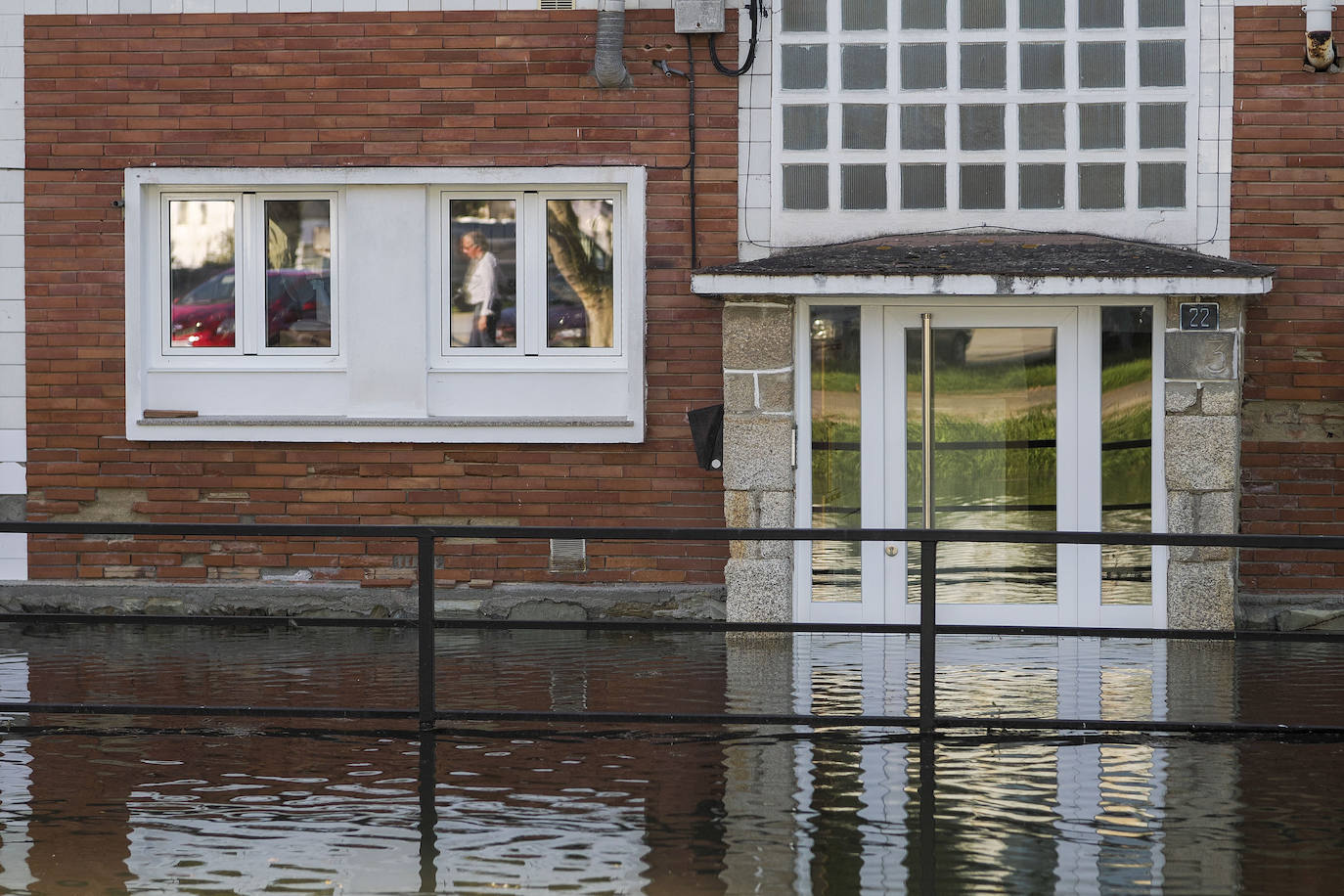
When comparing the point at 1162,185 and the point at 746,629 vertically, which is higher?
the point at 1162,185

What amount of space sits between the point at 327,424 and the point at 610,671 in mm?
2946

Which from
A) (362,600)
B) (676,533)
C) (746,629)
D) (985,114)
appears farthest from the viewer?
(362,600)

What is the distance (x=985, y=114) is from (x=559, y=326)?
115 inches

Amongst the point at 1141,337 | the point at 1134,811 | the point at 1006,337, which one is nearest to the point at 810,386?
the point at 1006,337

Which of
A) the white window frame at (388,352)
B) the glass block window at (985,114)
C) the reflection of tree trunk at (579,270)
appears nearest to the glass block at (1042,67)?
the glass block window at (985,114)

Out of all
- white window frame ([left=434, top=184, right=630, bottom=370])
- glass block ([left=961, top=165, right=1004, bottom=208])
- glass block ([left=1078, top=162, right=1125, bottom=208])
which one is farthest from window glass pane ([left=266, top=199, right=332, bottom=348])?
glass block ([left=1078, top=162, right=1125, bottom=208])

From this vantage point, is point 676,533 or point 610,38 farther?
point 610,38

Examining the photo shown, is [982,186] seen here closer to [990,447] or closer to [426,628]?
[990,447]

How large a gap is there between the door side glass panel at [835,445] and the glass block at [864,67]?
1.36m

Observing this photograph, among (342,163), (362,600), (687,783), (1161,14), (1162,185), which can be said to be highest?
(1161,14)

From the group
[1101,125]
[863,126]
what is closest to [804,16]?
[863,126]

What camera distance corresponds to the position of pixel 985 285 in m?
10.1

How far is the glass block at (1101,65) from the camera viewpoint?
1062 centimetres

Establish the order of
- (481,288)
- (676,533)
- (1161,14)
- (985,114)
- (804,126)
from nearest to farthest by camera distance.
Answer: (676,533) < (1161,14) < (985,114) < (804,126) < (481,288)
